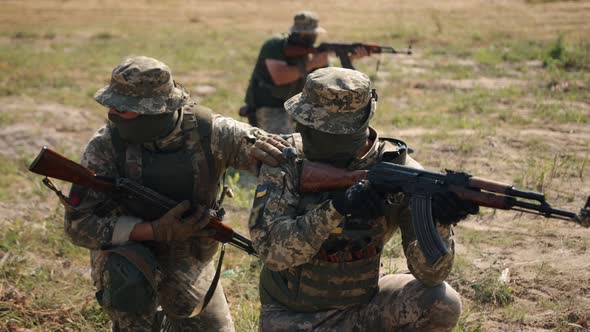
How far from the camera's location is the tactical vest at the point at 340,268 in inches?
145

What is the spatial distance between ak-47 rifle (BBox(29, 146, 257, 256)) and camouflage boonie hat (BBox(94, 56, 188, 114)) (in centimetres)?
42

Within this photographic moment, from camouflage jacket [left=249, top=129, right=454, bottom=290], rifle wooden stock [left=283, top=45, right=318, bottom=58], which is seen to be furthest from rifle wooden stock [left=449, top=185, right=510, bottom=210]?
rifle wooden stock [left=283, top=45, right=318, bottom=58]

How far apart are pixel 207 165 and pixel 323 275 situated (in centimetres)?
119

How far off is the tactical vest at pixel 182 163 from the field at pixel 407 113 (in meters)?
1.00

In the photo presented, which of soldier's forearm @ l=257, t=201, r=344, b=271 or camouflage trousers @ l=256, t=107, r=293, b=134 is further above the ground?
soldier's forearm @ l=257, t=201, r=344, b=271

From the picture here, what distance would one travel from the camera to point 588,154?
7301 mm

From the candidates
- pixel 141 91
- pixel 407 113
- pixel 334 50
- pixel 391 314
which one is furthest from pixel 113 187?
pixel 407 113

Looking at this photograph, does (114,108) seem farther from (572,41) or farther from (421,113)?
(572,41)

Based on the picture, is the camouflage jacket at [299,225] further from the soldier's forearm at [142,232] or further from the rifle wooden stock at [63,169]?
the rifle wooden stock at [63,169]

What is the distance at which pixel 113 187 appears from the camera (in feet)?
13.9

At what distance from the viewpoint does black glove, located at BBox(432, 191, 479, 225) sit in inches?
126

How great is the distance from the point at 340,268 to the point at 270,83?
15.9ft

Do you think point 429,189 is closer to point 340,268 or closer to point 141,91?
point 340,268

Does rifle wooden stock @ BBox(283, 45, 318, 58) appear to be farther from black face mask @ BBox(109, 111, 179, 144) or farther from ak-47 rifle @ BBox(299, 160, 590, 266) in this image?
ak-47 rifle @ BBox(299, 160, 590, 266)
